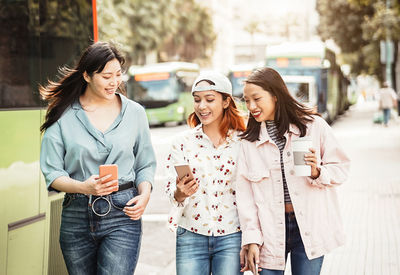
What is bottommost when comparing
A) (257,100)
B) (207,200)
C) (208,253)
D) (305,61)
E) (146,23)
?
(208,253)

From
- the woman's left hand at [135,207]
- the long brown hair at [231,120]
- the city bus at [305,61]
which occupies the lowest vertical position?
the woman's left hand at [135,207]

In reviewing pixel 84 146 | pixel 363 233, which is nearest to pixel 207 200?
pixel 84 146

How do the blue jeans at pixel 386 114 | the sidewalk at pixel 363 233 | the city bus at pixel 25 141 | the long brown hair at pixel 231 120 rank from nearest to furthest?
the long brown hair at pixel 231 120 → the city bus at pixel 25 141 → the sidewalk at pixel 363 233 → the blue jeans at pixel 386 114

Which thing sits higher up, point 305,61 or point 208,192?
point 305,61

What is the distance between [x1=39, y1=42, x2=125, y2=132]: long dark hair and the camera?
10.9 ft

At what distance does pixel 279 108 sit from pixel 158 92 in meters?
28.1

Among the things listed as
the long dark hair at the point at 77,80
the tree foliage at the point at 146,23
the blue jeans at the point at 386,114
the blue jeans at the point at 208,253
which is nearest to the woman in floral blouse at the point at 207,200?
the blue jeans at the point at 208,253

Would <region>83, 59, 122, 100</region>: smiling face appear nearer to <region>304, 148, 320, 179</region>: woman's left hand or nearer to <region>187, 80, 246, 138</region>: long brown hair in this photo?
<region>187, 80, 246, 138</region>: long brown hair

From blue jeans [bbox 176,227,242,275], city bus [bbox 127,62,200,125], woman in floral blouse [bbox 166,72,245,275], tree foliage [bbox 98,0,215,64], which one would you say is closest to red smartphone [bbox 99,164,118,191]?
woman in floral blouse [bbox 166,72,245,275]

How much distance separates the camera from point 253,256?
131 inches

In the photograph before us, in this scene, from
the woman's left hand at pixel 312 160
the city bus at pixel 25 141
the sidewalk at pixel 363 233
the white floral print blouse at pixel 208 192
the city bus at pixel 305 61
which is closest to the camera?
the woman's left hand at pixel 312 160

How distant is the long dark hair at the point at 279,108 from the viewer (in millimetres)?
3410

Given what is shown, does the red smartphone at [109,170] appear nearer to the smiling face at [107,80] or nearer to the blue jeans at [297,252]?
the smiling face at [107,80]

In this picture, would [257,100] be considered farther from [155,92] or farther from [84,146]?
[155,92]
